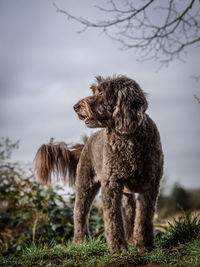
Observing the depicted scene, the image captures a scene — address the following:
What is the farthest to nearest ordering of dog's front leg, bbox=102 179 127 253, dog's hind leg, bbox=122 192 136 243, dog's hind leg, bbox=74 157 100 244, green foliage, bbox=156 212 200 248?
dog's hind leg, bbox=74 157 100 244
dog's hind leg, bbox=122 192 136 243
green foliage, bbox=156 212 200 248
dog's front leg, bbox=102 179 127 253

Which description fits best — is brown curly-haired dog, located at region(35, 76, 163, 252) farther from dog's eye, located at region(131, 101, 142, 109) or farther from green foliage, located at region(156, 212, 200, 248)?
green foliage, located at region(156, 212, 200, 248)

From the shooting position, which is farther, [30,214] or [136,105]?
[30,214]

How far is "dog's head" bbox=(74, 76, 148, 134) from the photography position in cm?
395

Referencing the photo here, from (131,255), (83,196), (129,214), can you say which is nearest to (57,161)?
(83,196)

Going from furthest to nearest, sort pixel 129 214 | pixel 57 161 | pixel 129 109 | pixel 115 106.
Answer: pixel 57 161 → pixel 129 214 → pixel 115 106 → pixel 129 109

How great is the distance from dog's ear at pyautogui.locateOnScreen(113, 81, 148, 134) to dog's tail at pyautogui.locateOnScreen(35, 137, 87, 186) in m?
2.13

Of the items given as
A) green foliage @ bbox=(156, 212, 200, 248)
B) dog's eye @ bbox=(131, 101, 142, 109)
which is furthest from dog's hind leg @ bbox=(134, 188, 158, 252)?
dog's eye @ bbox=(131, 101, 142, 109)

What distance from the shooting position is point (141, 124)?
4105 mm

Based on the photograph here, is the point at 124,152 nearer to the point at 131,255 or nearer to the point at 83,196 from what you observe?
the point at 131,255

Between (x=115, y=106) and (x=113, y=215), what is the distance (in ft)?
4.42

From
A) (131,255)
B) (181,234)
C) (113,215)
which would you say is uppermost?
(113,215)

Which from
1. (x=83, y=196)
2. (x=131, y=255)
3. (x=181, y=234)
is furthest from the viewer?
(x=83, y=196)

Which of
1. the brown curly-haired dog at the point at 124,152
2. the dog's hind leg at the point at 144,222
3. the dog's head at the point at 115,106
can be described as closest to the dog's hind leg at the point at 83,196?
the brown curly-haired dog at the point at 124,152

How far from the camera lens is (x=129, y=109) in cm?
396
